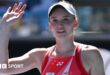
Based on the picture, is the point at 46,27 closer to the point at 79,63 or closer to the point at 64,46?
the point at 64,46

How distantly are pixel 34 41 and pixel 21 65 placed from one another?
1367 millimetres

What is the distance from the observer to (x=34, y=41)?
389 centimetres

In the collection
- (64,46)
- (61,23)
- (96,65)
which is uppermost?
(61,23)

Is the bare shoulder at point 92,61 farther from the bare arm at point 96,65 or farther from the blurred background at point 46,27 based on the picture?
the blurred background at point 46,27

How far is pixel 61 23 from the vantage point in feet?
7.39

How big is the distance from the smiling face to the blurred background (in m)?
1.54

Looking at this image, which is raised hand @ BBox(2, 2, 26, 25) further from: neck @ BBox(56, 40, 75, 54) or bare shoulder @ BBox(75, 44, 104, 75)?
bare shoulder @ BBox(75, 44, 104, 75)

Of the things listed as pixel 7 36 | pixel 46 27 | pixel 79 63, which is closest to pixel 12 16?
pixel 7 36

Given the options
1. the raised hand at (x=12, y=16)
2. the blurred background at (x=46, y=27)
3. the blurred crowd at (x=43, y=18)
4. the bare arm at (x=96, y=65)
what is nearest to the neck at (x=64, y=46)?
the bare arm at (x=96, y=65)

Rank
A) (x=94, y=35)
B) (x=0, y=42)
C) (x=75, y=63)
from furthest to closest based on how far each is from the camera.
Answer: (x=94, y=35) → (x=0, y=42) → (x=75, y=63)

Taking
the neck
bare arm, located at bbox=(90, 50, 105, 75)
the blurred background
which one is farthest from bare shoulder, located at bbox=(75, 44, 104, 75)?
the blurred background

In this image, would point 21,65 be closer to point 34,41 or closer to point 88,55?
point 88,55

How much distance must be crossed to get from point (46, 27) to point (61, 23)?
1900 millimetres

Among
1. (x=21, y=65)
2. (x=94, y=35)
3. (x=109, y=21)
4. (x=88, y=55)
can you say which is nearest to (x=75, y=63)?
(x=88, y=55)
